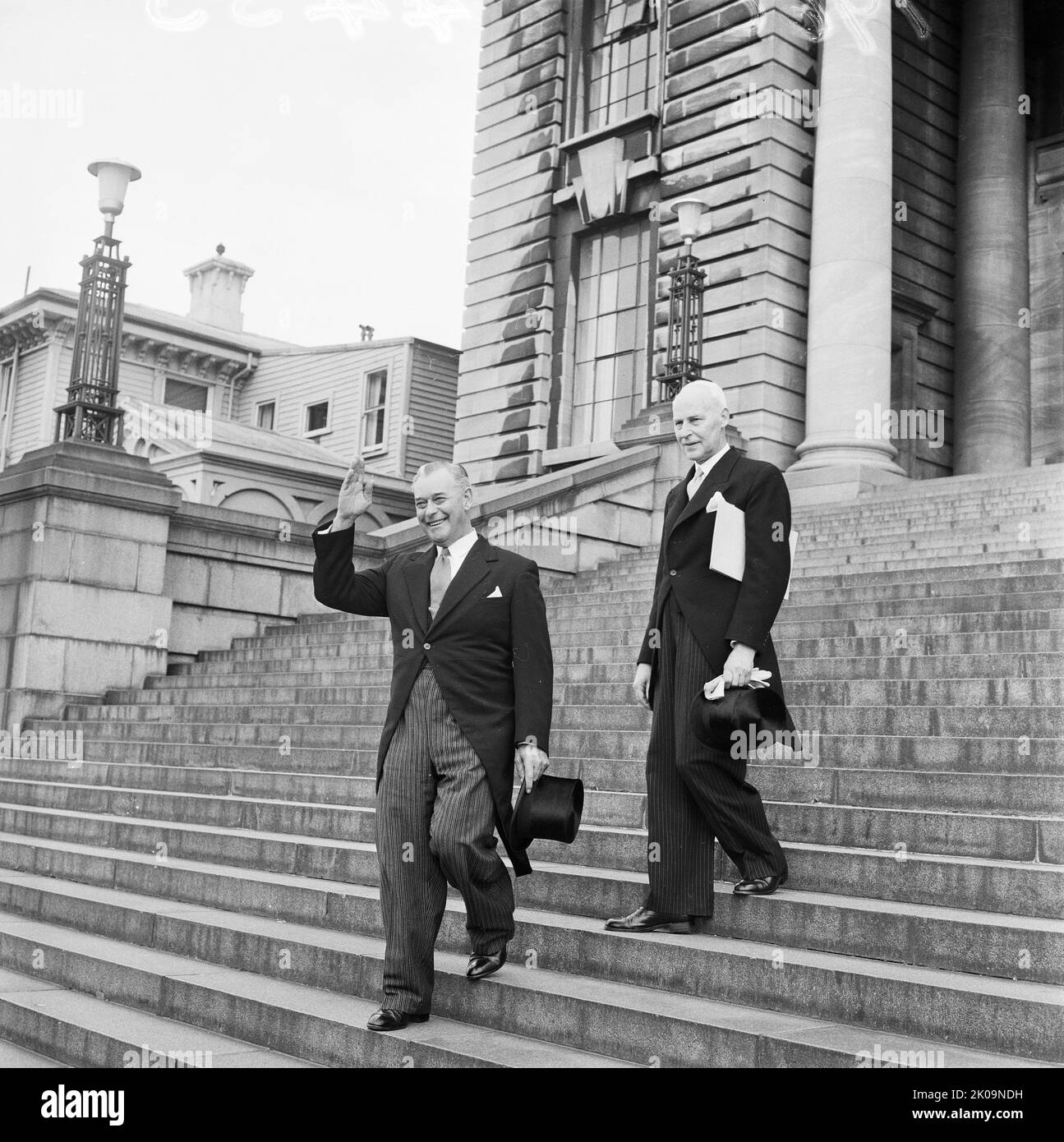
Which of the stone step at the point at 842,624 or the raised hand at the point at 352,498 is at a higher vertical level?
the stone step at the point at 842,624

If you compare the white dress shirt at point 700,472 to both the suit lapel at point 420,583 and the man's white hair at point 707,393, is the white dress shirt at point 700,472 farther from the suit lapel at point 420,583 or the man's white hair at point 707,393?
the suit lapel at point 420,583

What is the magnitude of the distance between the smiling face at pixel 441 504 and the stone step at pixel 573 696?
9.98ft

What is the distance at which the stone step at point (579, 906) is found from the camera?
4.41m

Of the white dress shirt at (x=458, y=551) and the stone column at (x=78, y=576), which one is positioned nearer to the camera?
the white dress shirt at (x=458, y=551)

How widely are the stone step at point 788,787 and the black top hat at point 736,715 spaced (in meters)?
1.18

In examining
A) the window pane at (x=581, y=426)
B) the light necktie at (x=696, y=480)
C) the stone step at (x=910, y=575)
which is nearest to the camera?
the light necktie at (x=696, y=480)

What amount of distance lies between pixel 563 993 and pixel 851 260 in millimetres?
13957

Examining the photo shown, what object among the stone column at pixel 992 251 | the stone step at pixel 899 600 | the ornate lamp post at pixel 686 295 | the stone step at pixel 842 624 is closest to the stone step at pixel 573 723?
the stone step at pixel 842 624

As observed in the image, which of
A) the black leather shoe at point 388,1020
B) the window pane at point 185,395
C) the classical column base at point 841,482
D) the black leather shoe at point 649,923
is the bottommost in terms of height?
the black leather shoe at point 388,1020

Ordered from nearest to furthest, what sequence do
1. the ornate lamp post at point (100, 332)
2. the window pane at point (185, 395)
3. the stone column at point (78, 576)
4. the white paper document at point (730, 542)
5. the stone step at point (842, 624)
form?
the white paper document at point (730, 542) → the stone step at point (842, 624) → the stone column at point (78, 576) → the ornate lamp post at point (100, 332) → the window pane at point (185, 395)

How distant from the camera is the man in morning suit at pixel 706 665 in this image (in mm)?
4926

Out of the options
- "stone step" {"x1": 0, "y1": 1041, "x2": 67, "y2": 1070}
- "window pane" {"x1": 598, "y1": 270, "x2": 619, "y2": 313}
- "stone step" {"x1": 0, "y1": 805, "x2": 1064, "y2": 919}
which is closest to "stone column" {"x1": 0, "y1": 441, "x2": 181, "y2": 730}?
"stone step" {"x1": 0, "y1": 805, "x2": 1064, "y2": 919}
